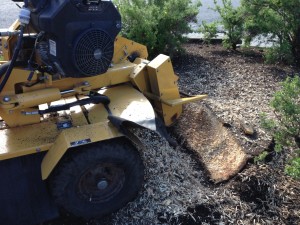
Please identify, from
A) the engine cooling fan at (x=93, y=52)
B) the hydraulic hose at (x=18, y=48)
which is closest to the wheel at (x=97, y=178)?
the engine cooling fan at (x=93, y=52)

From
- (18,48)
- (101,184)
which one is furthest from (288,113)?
(18,48)

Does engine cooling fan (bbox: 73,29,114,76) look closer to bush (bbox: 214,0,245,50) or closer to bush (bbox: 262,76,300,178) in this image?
bush (bbox: 262,76,300,178)

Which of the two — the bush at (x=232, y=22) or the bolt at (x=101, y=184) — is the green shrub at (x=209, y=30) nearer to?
the bush at (x=232, y=22)

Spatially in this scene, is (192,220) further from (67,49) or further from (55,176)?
(67,49)

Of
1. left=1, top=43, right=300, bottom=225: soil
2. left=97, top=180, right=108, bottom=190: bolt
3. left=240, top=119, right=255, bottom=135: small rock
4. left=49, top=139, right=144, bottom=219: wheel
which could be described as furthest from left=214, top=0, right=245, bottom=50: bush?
left=97, top=180, right=108, bottom=190: bolt

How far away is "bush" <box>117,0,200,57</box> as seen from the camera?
215 inches

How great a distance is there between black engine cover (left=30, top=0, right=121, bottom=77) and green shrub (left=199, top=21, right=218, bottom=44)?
346cm

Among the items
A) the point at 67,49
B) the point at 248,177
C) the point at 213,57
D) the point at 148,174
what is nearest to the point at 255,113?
the point at 248,177

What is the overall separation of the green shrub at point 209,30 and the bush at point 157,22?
422 millimetres

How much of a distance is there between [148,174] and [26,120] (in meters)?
1.16

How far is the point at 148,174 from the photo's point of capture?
367 centimetres

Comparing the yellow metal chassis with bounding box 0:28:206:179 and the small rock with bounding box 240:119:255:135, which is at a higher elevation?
the yellow metal chassis with bounding box 0:28:206:179

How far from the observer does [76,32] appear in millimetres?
2965

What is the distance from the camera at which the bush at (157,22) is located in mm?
5457
